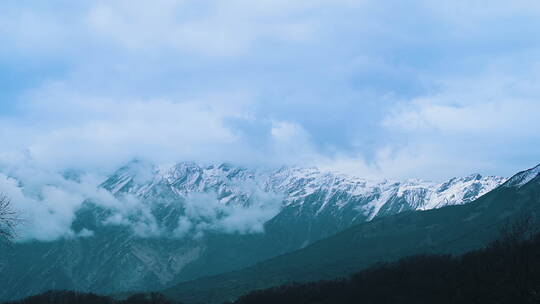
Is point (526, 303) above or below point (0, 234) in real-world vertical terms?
below

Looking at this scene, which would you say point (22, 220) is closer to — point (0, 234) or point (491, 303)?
point (0, 234)

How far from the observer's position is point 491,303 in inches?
7269

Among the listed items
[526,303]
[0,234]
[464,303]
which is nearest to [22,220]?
[0,234]

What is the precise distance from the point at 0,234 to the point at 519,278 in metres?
185

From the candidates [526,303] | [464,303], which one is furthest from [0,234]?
[464,303]

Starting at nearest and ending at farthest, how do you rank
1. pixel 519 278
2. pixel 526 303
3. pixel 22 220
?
1. pixel 22 220
2. pixel 526 303
3. pixel 519 278

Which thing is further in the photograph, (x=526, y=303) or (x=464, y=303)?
(x=464, y=303)

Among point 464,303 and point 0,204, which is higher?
point 0,204

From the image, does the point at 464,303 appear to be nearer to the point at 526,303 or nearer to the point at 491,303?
the point at 491,303

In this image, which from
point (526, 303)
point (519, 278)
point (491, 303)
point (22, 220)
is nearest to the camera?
point (22, 220)

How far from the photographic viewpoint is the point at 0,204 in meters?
46.7

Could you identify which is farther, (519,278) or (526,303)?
(519,278)

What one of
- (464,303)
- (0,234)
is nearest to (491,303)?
(464,303)

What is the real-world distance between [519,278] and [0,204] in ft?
608
